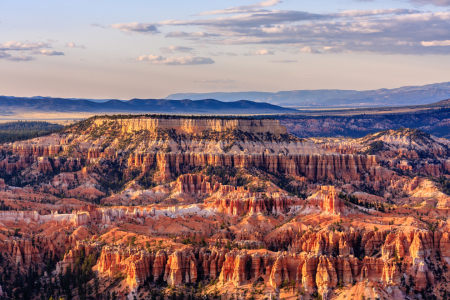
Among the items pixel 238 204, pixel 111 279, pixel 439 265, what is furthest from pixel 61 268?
pixel 439 265

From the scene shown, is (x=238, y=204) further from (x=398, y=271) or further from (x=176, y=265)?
(x=398, y=271)

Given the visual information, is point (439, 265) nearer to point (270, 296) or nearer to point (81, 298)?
point (270, 296)

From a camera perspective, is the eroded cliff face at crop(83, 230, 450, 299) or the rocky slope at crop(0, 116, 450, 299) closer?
the eroded cliff face at crop(83, 230, 450, 299)

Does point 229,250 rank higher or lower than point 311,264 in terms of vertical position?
lower

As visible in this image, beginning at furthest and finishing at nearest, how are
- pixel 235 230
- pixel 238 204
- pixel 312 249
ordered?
pixel 238 204
pixel 235 230
pixel 312 249

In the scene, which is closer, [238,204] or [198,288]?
[198,288]

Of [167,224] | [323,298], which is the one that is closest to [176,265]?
[323,298]

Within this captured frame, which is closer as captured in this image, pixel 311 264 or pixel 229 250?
pixel 311 264

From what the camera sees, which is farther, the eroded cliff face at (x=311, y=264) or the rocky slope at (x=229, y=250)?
the rocky slope at (x=229, y=250)

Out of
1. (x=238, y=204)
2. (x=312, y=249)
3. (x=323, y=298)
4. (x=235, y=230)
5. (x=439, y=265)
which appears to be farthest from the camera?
(x=238, y=204)
